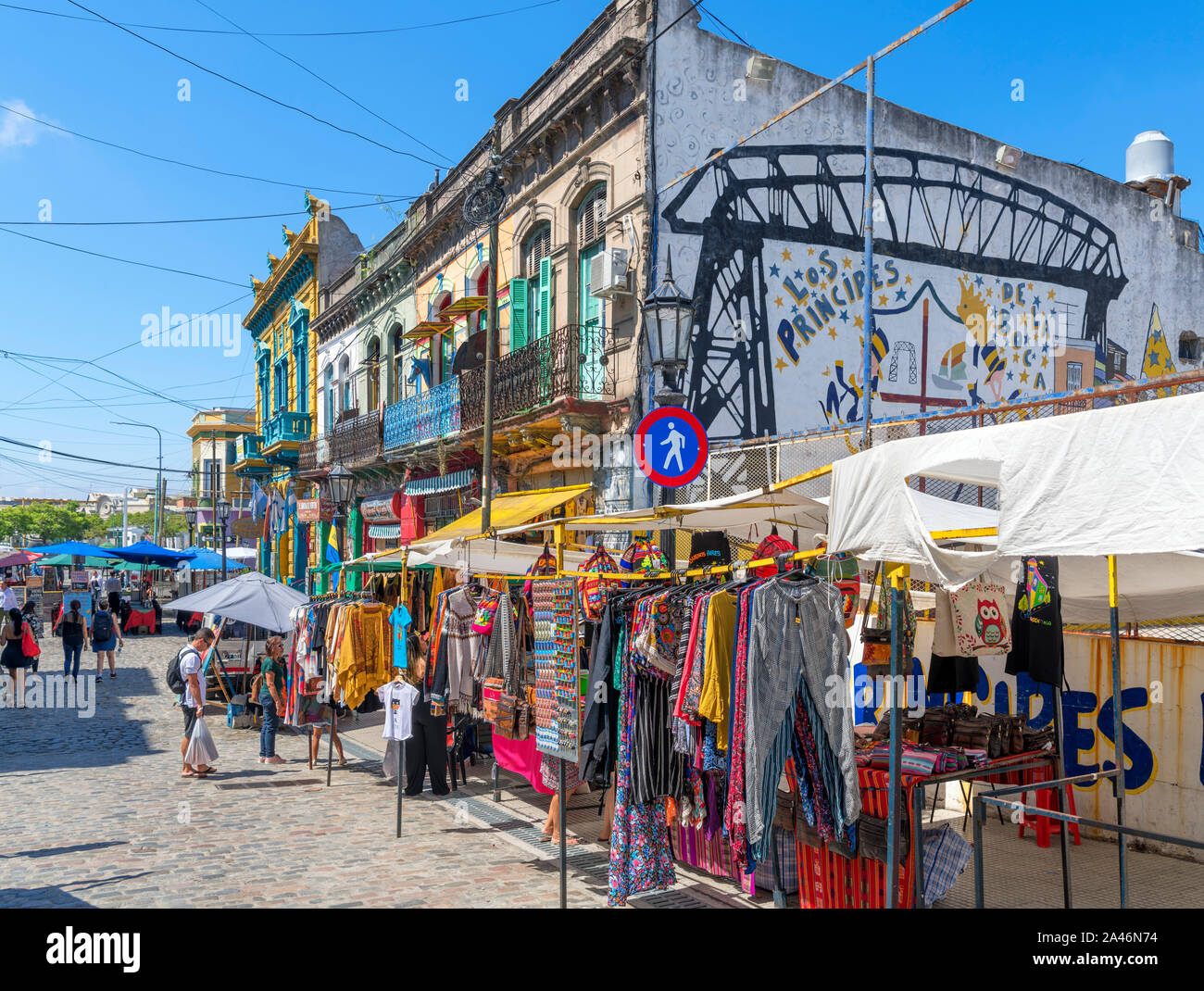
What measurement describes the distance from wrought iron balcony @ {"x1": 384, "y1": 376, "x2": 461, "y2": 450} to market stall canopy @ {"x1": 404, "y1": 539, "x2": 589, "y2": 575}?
23.9 feet

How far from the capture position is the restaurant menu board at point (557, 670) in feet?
21.6

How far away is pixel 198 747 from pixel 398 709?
3449mm

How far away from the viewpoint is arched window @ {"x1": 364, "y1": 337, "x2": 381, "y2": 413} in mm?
25450

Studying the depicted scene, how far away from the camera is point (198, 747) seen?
11.0m

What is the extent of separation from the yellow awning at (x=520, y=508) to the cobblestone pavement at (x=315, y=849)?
9.86 feet

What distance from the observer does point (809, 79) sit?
1598 centimetres

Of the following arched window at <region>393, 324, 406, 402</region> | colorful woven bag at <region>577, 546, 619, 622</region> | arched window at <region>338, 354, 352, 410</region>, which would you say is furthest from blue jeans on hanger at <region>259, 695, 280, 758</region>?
arched window at <region>338, 354, 352, 410</region>

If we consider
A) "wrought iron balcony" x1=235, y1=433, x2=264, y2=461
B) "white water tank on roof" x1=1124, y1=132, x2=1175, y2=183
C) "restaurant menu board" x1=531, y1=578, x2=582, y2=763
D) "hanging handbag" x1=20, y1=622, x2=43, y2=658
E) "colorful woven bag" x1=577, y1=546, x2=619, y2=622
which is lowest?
"hanging handbag" x1=20, y1=622, x2=43, y2=658

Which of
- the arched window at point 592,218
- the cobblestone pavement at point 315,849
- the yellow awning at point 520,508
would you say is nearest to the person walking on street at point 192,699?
the cobblestone pavement at point 315,849

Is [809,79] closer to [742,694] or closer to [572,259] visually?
[572,259]

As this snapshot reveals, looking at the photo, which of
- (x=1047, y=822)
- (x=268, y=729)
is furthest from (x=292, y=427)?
(x=1047, y=822)

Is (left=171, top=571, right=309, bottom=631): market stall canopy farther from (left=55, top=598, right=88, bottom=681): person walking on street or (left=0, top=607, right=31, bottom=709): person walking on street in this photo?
(left=55, top=598, right=88, bottom=681): person walking on street

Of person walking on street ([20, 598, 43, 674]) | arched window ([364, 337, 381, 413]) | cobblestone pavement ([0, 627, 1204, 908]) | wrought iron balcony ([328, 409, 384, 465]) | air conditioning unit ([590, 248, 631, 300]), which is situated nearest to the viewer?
cobblestone pavement ([0, 627, 1204, 908])

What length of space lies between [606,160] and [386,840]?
35.1 feet
